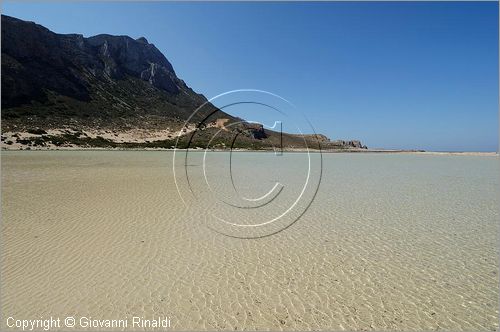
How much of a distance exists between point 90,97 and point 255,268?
9460 centimetres

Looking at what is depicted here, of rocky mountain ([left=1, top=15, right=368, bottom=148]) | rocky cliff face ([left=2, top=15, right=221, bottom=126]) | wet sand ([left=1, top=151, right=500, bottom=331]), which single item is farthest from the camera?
rocky cliff face ([left=2, top=15, right=221, bottom=126])

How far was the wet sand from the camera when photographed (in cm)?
521

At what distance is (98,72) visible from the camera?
104250 millimetres

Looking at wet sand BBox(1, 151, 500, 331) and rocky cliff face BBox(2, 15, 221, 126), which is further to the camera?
rocky cliff face BBox(2, 15, 221, 126)

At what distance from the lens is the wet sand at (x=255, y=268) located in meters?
5.21

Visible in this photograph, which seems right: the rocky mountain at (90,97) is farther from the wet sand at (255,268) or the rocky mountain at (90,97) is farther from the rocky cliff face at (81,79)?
the wet sand at (255,268)

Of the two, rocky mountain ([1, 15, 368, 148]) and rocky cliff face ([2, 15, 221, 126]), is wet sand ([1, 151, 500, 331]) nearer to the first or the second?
rocky mountain ([1, 15, 368, 148])

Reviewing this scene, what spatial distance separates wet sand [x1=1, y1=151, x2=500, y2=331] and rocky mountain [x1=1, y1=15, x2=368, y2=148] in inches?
1525

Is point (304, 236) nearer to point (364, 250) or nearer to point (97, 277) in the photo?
point (364, 250)

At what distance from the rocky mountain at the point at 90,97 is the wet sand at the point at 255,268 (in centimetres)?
3874

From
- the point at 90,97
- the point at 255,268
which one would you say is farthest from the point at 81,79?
the point at 255,268

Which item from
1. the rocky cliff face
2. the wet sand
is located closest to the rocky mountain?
the rocky cliff face

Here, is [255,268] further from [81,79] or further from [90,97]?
[81,79]

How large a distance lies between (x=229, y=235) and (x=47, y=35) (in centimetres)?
11296
